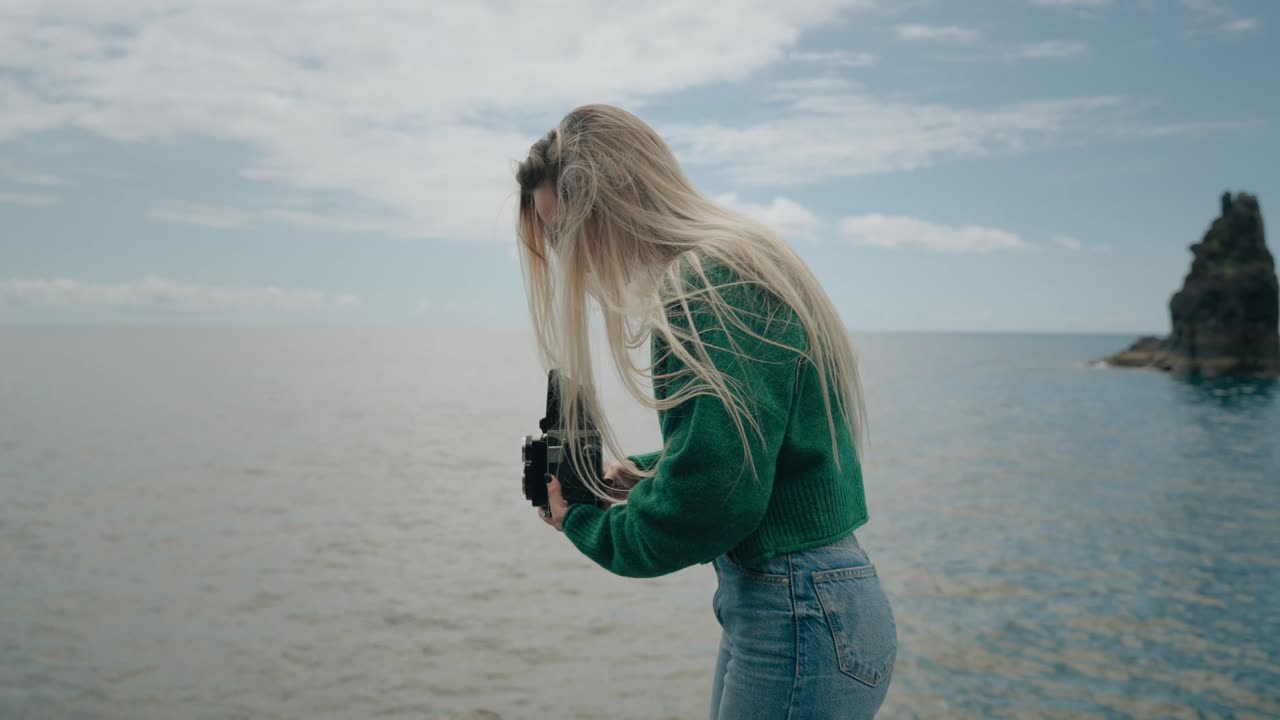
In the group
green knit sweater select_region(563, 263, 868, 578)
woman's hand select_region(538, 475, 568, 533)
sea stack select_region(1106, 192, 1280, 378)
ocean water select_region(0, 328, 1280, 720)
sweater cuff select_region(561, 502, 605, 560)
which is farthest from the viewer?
sea stack select_region(1106, 192, 1280, 378)

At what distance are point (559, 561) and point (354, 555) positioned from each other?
9.45 ft

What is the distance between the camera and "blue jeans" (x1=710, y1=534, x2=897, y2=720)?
1.88 m

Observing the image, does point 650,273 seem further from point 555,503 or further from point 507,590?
point 507,590

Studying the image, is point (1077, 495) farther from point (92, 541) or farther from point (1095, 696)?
point (92, 541)

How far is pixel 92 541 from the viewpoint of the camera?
41.4ft

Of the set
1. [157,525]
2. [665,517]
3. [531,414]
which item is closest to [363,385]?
[531,414]

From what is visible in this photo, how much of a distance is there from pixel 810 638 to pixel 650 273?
0.87 meters

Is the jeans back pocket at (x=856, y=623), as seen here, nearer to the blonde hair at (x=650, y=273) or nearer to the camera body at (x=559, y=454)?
the blonde hair at (x=650, y=273)

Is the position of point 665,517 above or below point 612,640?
above

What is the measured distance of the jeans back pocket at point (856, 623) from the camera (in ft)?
6.18

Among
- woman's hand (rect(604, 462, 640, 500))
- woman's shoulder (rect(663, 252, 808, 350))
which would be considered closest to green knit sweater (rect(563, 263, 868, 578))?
woman's shoulder (rect(663, 252, 808, 350))

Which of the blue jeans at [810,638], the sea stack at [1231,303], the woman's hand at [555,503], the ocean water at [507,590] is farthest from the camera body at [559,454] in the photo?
the sea stack at [1231,303]

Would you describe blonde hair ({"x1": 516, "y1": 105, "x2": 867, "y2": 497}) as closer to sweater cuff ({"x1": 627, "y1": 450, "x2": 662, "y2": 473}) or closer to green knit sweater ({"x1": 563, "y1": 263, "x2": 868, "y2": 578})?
green knit sweater ({"x1": 563, "y1": 263, "x2": 868, "y2": 578})

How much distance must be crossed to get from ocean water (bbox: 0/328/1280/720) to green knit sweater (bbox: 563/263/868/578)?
537 cm
